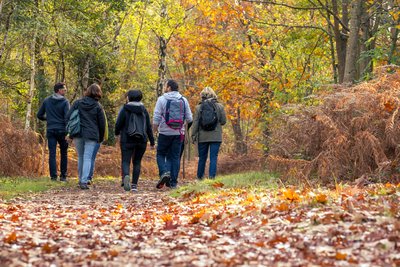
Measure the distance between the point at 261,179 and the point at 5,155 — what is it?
7.56 metres

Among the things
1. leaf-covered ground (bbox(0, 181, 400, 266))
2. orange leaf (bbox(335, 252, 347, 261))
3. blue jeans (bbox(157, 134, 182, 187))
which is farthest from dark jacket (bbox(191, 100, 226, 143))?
orange leaf (bbox(335, 252, 347, 261))

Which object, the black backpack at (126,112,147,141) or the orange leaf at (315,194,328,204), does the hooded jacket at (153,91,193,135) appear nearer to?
the black backpack at (126,112,147,141)

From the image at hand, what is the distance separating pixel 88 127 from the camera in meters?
13.4

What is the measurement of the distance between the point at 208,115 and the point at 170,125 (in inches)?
67.1

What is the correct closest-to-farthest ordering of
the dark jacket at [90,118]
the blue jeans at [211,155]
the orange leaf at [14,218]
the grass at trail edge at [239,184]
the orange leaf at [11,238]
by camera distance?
the orange leaf at [11,238]
the orange leaf at [14,218]
the grass at trail edge at [239,184]
the dark jacket at [90,118]
the blue jeans at [211,155]

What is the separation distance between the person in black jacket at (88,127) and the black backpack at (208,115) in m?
2.33

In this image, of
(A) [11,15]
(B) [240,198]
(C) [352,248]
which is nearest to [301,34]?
(A) [11,15]

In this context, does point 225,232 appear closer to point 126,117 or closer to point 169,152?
point 126,117

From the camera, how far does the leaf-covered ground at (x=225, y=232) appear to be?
17.7 feet

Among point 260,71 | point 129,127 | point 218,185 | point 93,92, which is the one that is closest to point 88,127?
point 93,92

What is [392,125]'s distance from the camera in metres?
10.1

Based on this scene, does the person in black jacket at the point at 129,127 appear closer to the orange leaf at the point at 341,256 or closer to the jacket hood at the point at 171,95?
the jacket hood at the point at 171,95

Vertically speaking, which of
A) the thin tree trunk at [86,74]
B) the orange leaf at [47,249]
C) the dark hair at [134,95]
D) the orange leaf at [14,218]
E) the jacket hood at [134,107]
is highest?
the thin tree trunk at [86,74]

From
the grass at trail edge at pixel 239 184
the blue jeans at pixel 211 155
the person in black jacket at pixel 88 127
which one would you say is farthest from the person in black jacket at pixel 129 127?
the blue jeans at pixel 211 155
